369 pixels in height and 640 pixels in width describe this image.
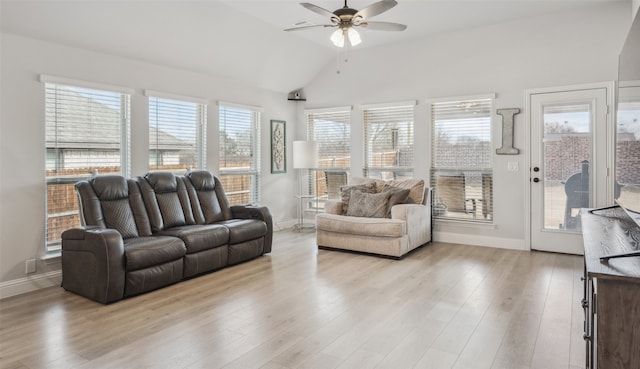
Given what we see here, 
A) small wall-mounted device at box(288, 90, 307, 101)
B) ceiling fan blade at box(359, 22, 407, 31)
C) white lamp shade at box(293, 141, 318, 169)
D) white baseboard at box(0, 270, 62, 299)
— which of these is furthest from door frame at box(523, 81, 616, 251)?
white baseboard at box(0, 270, 62, 299)

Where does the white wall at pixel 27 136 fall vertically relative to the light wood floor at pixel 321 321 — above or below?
above

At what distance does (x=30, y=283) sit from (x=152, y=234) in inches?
44.8

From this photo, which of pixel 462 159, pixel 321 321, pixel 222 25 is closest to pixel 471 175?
pixel 462 159

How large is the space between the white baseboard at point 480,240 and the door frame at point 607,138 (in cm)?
12

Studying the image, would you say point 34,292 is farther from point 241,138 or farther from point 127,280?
point 241,138

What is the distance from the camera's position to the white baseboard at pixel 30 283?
12.0 ft

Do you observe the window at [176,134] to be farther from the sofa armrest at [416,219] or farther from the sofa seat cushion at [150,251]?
the sofa armrest at [416,219]

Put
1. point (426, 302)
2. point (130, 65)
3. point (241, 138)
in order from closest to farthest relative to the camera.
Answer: point (426, 302), point (130, 65), point (241, 138)

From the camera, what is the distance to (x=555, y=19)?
194 inches

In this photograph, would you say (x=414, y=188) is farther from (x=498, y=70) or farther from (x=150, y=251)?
(x=150, y=251)

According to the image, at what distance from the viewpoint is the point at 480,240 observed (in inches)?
219

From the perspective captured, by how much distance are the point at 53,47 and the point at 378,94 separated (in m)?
4.24

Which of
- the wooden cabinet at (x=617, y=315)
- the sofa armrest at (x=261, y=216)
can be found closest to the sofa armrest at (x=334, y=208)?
the sofa armrest at (x=261, y=216)

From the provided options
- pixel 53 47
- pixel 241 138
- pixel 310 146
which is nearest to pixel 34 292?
pixel 53 47
